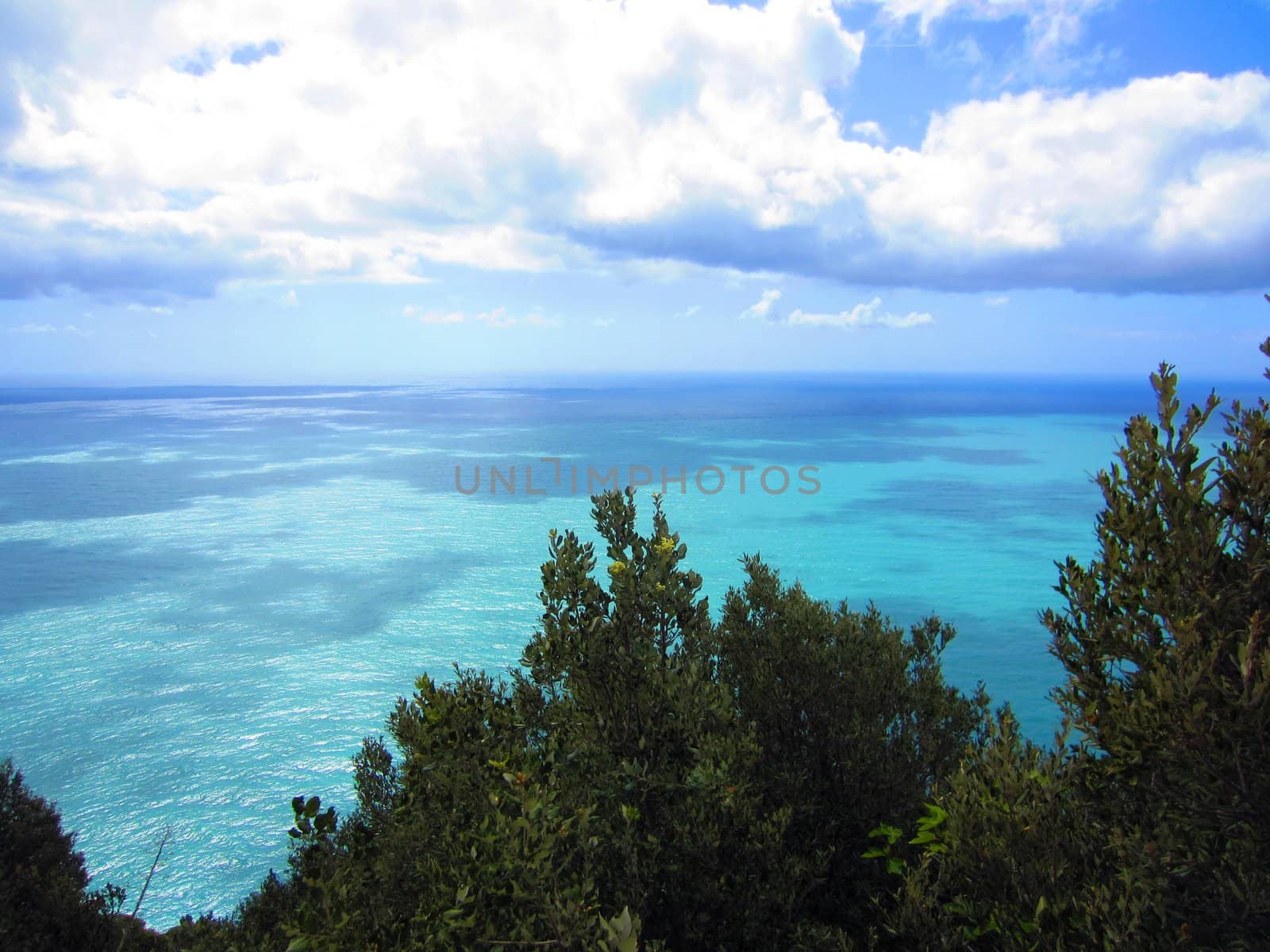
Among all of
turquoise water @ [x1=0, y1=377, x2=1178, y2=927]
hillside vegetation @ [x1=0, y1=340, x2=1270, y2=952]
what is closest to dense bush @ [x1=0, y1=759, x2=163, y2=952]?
hillside vegetation @ [x1=0, y1=340, x2=1270, y2=952]

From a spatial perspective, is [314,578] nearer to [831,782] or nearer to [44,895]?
[44,895]

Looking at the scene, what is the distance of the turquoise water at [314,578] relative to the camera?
20422 mm

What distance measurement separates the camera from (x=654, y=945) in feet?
15.7

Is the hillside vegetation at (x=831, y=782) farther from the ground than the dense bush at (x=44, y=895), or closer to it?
farther from the ground

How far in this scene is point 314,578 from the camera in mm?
36438

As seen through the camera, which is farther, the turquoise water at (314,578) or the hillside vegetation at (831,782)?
the turquoise water at (314,578)

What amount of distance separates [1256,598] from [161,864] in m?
21.1

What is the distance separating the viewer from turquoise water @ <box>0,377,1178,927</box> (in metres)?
20.4

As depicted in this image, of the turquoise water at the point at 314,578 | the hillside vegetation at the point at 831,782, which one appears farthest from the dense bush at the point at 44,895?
the turquoise water at the point at 314,578

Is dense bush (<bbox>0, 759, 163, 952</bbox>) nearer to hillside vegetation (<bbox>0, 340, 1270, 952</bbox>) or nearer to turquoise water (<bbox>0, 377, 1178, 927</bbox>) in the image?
hillside vegetation (<bbox>0, 340, 1270, 952</bbox>)

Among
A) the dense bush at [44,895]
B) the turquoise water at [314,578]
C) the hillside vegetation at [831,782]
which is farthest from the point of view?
the turquoise water at [314,578]

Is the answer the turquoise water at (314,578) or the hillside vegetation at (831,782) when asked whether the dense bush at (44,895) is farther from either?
the turquoise water at (314,578)

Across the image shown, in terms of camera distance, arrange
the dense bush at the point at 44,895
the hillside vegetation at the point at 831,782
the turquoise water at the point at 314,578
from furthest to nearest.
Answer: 1. the turquoise water at the point at 314,578
2. the dense bush at the point at 44,895
3. the hillside vegetation at the point at 831,782

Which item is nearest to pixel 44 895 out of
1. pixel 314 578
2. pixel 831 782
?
pixel 831 782
